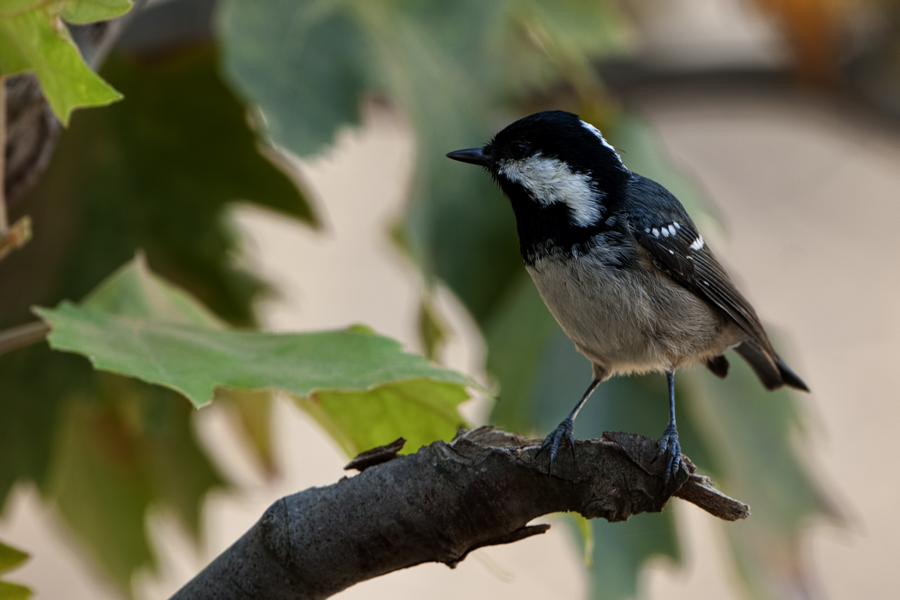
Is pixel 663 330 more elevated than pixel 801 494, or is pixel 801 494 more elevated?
pixel 663 330

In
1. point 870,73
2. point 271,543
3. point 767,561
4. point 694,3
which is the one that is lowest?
point 767,561

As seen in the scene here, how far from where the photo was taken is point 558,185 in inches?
24.3

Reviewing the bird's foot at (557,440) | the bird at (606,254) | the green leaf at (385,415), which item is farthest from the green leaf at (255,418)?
the bird's foot at (557,440)

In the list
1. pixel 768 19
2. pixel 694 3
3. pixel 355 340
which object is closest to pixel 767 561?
pixel 355 340

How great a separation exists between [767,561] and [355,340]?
1.97ft

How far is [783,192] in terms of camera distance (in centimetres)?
241

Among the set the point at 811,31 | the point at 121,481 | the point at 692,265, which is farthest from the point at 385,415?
the point at 811,31

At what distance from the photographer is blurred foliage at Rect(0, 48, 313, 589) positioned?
898 millimetres

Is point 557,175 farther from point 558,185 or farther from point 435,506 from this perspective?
point 435,506

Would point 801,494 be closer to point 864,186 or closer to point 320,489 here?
point 320,489

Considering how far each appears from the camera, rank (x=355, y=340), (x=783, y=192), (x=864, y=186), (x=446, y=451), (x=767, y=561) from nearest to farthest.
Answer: (x=446, y=451), (x=355, y=340), (x=767, y=561), (x=783, y=192), (x=864, y=186)

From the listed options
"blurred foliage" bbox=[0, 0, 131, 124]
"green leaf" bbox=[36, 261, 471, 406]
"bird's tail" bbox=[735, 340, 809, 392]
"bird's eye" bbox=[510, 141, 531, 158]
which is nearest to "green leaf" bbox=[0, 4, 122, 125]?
"blurred foliage" bbox=[0, 0, 131, 124]

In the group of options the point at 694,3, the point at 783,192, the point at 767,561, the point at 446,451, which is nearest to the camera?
the point at 446,451

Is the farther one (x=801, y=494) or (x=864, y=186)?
(x=864, y=186)
